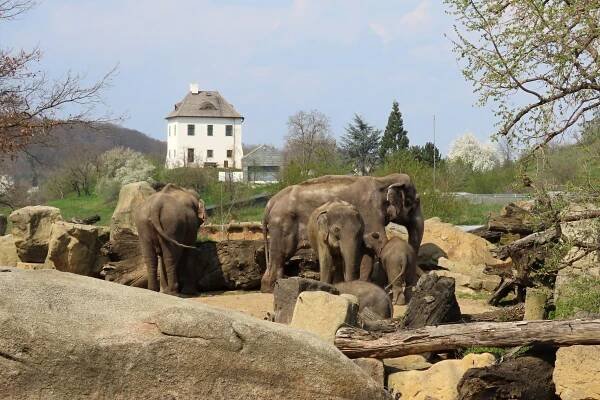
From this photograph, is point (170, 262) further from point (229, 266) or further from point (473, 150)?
point (473, 150)

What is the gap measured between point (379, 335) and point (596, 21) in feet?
12.7

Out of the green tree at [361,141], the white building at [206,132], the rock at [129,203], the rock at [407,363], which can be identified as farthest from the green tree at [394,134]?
the rock at [407,363]

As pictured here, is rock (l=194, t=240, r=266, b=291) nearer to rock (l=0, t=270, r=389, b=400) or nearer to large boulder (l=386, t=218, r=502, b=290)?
large boulder (l=386, t=218, r=502, b=290)

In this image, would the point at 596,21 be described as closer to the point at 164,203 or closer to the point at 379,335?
the point at 379,335

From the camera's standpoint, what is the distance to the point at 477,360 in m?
9.64

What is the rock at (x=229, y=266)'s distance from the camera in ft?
61.0

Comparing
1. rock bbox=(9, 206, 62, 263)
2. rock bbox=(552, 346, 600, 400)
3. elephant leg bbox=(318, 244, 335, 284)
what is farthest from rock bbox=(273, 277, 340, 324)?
rock bbox=(9, 206, 62, 263)

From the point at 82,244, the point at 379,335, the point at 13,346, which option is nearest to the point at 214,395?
the point at 13,346

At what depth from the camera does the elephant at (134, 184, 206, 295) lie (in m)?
17.8

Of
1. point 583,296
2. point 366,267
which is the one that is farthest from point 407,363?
point 366,267

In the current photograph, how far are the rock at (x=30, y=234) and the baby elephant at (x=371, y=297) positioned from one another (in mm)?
8623

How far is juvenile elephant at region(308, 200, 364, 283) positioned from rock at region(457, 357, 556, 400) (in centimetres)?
638

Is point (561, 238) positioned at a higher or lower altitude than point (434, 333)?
higher

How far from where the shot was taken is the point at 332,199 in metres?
17.5
